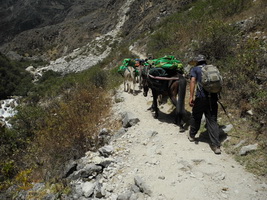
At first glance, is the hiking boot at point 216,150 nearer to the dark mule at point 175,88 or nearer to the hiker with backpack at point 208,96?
the hiker with backpack at point 208,96

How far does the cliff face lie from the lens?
86.1 feet

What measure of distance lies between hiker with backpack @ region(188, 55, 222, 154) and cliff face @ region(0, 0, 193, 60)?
19.1m

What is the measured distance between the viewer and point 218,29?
6.59 metres

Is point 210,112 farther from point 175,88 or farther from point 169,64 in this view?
point 169,64

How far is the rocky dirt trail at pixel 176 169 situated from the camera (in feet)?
8.86

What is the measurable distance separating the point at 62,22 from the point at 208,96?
2443 inches

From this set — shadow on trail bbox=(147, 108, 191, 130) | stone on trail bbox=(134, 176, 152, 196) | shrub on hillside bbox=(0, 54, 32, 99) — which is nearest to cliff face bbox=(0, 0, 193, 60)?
shrub on hillside bbox=(0, 54, 32, 99)

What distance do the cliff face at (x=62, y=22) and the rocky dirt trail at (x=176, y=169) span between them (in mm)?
19137

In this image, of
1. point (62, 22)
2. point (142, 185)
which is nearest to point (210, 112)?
point (142, 185)

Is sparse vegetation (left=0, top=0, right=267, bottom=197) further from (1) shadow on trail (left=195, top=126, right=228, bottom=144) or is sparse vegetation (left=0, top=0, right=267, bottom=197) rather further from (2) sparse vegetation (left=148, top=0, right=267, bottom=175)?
(1) shadow on trail (left=195, top=126, right=228, bottom=144)

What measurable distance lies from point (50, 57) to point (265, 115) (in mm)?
41479

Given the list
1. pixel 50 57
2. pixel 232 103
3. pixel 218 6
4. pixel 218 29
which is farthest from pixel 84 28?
pixel 232 103

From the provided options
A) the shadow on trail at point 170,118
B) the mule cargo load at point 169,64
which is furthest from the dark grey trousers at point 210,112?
the mule cargo load at point 169,64

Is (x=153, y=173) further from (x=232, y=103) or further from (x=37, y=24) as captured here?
(x=37, y=24)
